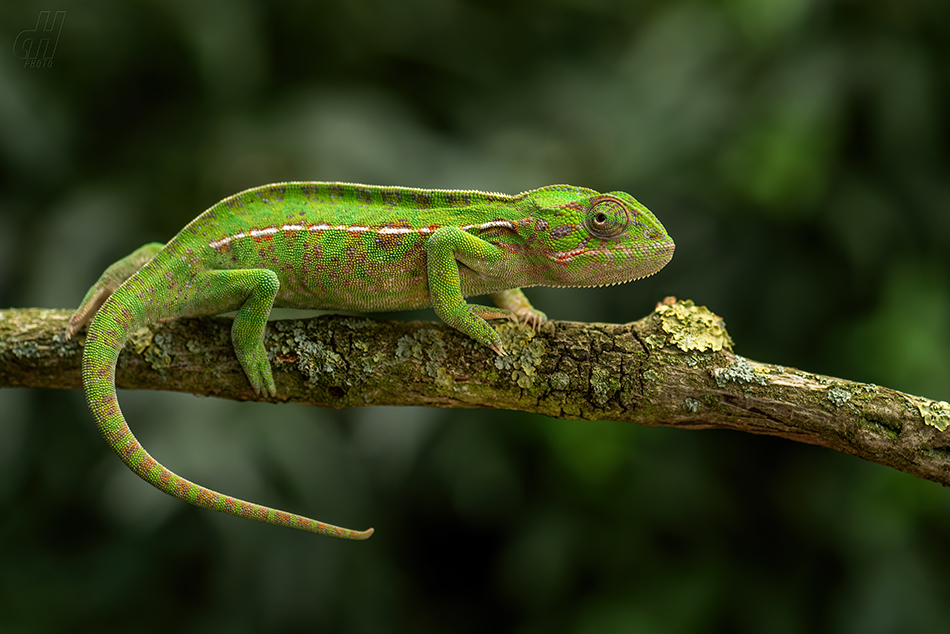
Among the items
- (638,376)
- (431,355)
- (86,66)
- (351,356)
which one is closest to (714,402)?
(638,376)

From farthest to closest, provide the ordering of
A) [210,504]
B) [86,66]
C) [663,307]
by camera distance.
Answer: [86,66] → [663,307] → [210,504]

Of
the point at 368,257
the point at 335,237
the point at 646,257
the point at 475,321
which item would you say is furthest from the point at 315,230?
the point at 646,257

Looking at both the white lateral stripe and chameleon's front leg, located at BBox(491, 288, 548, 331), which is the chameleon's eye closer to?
chameleon's front leg, located at BBox(491, 288, 548, 331)

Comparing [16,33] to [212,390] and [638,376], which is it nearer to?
[212,390]

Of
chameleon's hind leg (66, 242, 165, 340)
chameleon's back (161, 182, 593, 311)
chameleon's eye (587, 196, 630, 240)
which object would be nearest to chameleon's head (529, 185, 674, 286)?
chameleon's eye (587, 196, 630, 240)

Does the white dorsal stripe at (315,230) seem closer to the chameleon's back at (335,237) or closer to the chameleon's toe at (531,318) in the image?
the chameleon's back at (335,237)

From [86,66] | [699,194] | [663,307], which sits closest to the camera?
[663,307]
